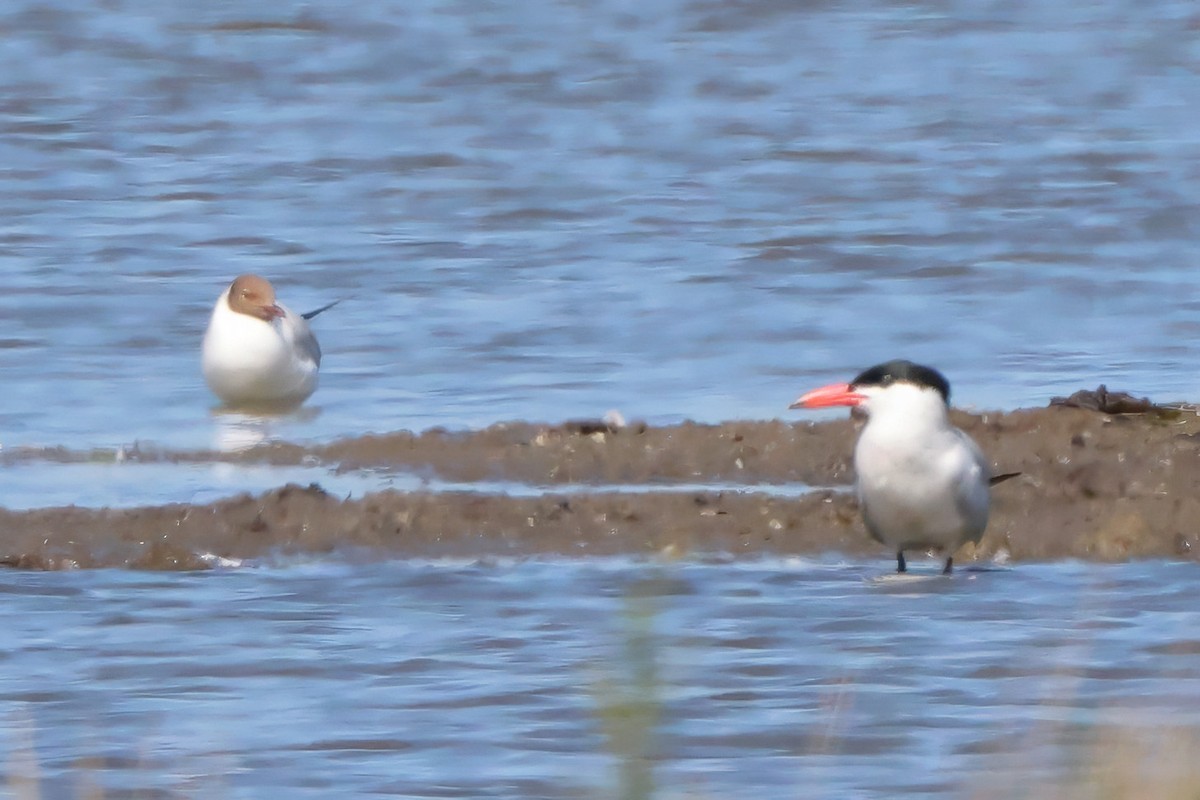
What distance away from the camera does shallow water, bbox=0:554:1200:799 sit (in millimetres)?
6789

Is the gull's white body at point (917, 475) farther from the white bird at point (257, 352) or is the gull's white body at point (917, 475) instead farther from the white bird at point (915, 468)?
the white bird at point (257, 352)

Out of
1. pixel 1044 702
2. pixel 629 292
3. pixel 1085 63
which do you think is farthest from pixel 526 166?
pixel 1044 702

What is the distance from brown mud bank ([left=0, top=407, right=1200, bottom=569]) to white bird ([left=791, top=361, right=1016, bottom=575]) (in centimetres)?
47

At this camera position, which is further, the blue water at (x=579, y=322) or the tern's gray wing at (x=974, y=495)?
the tern's gray wing at (x=974, y=495)

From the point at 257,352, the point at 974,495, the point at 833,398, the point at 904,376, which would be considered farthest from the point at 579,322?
the point at 974,495

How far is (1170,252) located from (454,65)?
1353 cm

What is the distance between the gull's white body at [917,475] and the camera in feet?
29.8

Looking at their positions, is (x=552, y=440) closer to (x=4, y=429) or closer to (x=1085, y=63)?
(x=4, y=429)

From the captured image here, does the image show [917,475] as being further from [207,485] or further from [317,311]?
[317,311]

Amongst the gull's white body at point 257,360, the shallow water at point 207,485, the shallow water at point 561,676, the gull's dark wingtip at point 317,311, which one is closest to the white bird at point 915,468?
the shallow water at point 561,676

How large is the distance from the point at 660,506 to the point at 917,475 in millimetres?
1392

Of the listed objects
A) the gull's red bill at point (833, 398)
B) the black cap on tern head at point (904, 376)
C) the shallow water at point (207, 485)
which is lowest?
the shallow water at point (207, 485)

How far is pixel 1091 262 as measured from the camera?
683 inches

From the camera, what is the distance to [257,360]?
42.5ft
